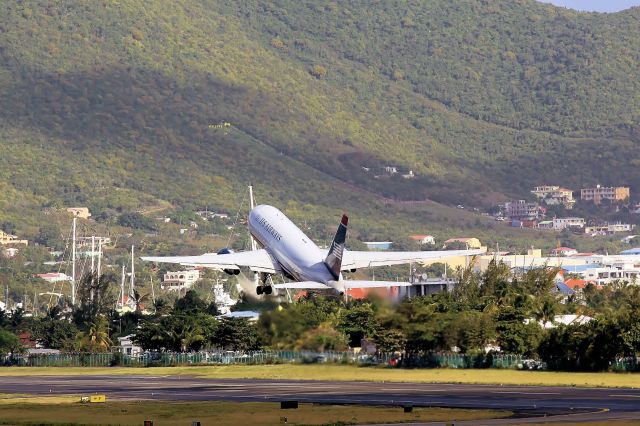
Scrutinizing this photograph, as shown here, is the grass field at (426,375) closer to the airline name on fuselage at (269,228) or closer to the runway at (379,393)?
the runway at (379,393)

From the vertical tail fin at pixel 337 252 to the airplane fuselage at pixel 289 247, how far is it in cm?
68

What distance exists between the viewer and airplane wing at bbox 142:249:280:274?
144 m

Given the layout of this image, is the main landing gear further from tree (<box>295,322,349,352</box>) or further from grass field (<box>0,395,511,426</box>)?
grass field (<box>0,395,511,426</box>)

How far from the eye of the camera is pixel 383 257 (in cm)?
14700

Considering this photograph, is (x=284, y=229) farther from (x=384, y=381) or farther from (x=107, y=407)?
(x=107, y=407)

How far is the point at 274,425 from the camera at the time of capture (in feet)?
337

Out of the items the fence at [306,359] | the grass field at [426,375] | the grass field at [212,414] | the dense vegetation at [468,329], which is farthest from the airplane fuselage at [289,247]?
the grass field at [212,414]

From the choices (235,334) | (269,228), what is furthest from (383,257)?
(235,334)

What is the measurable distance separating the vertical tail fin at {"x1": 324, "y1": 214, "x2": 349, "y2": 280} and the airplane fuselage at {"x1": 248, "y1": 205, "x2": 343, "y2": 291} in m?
0.68

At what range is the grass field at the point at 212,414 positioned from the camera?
10556cm

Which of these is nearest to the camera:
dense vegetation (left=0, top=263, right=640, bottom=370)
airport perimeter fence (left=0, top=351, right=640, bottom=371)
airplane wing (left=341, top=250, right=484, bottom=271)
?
dense vegetation (left=0, top=263, right=640, bottom=370)

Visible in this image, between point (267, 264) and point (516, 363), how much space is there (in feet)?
90.1

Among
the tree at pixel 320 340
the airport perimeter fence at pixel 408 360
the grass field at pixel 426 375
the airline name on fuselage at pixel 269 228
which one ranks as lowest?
the grass field at pixel 426 375

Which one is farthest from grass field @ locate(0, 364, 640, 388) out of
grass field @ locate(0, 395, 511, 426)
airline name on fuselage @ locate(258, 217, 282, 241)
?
grass field @ locate(0, 395, 511, 426)
